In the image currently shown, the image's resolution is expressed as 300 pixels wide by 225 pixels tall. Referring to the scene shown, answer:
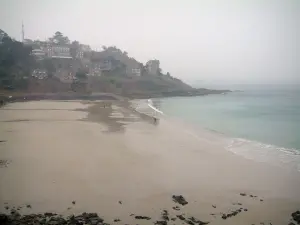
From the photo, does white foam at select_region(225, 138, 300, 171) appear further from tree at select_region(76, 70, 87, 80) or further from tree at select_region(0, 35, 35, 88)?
tree at select_region(76, 70, 87, 80)

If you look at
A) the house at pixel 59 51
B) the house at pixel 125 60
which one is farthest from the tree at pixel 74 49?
the house at pixel 125 60

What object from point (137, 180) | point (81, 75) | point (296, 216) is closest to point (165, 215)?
point (137, 180)

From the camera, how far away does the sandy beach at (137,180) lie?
12.1 feet

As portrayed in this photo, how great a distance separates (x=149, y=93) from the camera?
3347 centimetres

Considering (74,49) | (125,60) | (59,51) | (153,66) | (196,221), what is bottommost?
(196,221)

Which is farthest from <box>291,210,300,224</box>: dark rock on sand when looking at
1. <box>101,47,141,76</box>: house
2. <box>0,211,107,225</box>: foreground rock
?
<box>101,47,141,76</box>: house

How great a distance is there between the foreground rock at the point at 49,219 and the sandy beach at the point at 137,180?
145 mm

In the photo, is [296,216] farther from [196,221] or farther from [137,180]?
[137,180]

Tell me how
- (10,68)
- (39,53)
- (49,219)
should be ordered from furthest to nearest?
(39,53) < (10,68) < (49,219)

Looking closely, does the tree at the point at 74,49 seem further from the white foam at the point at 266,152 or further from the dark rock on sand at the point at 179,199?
the dark rock on sand at the point at 179,199

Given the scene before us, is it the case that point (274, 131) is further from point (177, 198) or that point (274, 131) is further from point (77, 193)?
point (77, 193)

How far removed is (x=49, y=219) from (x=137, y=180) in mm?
1741

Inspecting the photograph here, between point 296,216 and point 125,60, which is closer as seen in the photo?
point 296,216

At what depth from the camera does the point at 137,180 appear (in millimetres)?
4770
